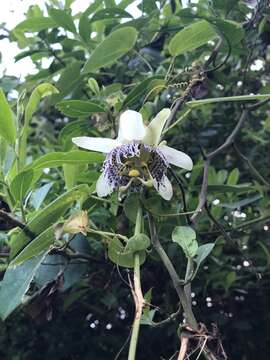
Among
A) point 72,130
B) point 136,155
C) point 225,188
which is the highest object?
point 136,155

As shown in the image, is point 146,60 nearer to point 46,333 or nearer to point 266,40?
point 266,40

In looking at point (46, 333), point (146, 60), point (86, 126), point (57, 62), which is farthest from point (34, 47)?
point (46, 333)

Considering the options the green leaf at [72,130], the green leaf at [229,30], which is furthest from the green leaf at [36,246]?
the green leaf at [229,30]

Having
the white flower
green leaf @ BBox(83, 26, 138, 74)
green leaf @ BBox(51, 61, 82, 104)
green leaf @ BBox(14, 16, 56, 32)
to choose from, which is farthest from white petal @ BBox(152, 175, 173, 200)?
green leaf @ BBox(14, 16, 56, 32)

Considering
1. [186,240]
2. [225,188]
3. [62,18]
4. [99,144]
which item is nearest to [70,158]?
[99,144]

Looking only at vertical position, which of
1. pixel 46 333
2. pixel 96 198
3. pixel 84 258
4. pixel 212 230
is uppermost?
pixel 96 198

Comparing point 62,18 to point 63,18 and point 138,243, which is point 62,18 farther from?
point 138,243

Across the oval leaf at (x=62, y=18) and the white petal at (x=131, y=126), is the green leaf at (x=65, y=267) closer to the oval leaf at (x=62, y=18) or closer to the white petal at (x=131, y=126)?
the white petal at (x=131, y=126)
